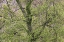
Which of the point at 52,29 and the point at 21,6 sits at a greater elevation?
the point at 21,6

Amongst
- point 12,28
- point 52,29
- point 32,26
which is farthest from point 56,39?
point 12,28

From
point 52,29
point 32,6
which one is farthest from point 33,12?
point 52,29

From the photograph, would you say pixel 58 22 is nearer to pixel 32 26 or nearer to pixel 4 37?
pixel 32 26

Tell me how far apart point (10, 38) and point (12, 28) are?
1.83 ft

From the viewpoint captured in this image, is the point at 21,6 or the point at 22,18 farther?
the point at 21,6

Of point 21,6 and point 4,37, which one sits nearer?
point 4,37

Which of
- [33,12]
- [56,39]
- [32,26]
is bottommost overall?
[56,39]

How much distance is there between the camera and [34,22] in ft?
41.5

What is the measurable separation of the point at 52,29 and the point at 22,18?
1715 millimetres

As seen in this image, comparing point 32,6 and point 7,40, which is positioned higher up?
point 32,6

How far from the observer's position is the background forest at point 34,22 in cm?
1227

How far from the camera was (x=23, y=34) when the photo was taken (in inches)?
499

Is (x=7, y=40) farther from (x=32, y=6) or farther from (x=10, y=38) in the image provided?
(x=32, y=6)

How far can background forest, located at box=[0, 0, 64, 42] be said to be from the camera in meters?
12.3
